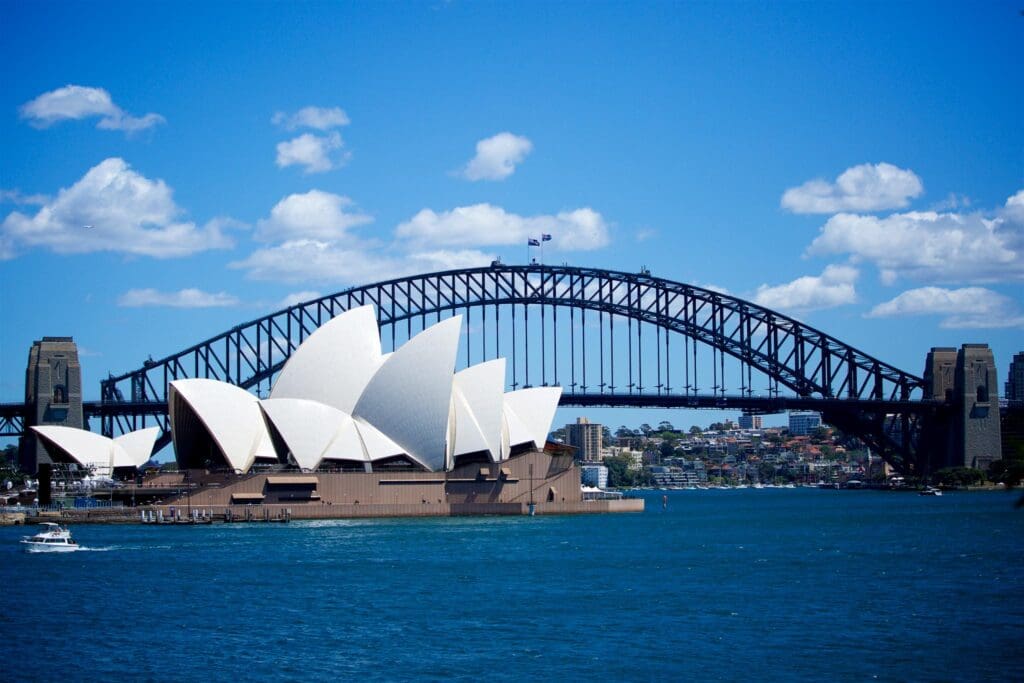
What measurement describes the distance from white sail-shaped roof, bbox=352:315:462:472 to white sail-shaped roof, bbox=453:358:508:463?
1.25 metres

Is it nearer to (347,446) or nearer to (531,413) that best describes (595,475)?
(531,413)

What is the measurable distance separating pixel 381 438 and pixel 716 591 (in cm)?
3337

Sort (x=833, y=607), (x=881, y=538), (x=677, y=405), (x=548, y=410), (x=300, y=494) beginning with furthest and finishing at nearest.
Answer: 1. (x=677, y=405)
2. (x=548, y=410)
3. (x=300, y=494)
4. (x=881, y=538)
5. (x=833, y=607)

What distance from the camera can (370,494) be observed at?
67938 millimetres

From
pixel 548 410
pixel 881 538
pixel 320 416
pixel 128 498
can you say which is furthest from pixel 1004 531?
pixel 128 498

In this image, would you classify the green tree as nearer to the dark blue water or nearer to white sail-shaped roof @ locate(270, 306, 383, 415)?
the dark blue water

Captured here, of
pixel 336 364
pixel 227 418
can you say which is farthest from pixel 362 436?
pixel 227 418

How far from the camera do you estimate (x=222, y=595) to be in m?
36.2

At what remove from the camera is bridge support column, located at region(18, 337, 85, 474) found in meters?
92.9

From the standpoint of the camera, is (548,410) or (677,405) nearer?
(548,410)

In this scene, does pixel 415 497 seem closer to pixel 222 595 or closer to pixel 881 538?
pixel 881 538

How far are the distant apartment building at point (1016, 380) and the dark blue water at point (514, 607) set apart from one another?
81.7 m

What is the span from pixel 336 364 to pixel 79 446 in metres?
17.6

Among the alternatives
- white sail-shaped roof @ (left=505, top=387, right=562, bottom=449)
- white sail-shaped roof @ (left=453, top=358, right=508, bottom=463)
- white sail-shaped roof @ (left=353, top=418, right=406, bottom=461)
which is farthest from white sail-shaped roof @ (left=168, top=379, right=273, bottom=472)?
white sail-shaped roof @ (left=505, top=387, right=562, bottom=449)
